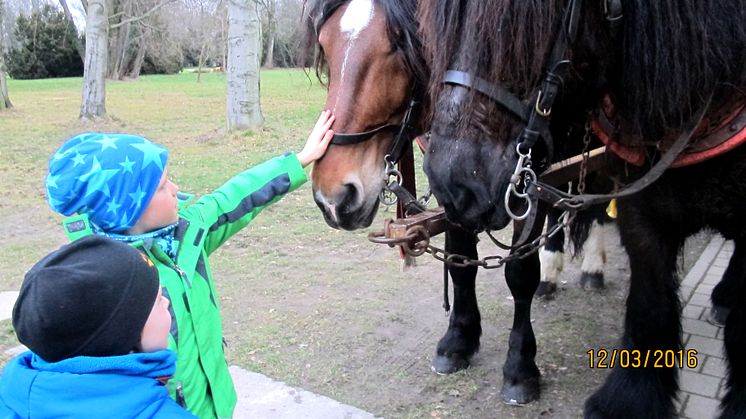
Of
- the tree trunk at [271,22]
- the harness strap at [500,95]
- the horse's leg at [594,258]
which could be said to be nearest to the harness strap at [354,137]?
the harness strap at [500,95]

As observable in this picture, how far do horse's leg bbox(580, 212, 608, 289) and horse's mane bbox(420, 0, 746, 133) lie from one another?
2.42 metres

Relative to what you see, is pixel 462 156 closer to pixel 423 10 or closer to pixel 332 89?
pixel 423 10

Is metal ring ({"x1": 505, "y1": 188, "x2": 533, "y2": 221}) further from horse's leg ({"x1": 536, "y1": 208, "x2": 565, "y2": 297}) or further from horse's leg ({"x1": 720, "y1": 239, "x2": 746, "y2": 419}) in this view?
horse's leg ({"x1": 536, "y1": 208, "x2": 565, "y2": 297})

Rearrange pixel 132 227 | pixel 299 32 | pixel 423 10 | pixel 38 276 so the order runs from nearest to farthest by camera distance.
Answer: pixel 38 276, pixel 132 227, pixel 423 10, pixel 299 32

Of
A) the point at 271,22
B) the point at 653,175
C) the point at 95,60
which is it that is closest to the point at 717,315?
the point at 653,175

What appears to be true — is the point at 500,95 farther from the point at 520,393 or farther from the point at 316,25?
the point at 520,393

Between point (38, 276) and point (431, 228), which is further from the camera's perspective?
point (431, 228)

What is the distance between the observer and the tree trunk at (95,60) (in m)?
13.1

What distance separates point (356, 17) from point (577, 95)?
1.01 m

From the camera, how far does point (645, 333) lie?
8.55 ft

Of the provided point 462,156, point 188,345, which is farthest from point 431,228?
point 188,345

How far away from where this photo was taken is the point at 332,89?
2.48 meters

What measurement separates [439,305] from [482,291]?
0.40 metres
